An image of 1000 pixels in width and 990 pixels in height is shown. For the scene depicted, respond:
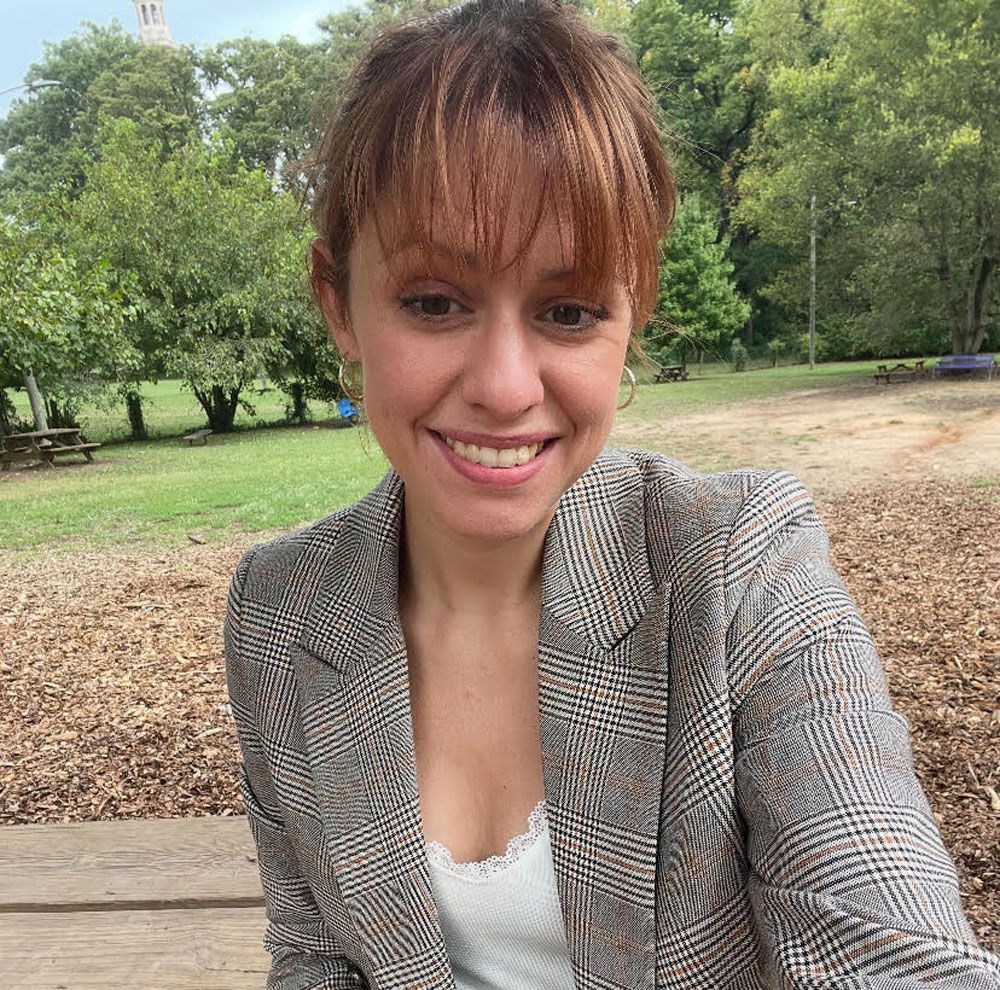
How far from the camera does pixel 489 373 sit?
3.44 feet

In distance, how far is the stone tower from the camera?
203 ft

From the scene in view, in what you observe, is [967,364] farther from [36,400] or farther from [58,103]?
[58,103]

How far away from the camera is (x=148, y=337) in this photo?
659 inches

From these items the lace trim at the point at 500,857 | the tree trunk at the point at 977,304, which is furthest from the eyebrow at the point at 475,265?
the tree trunk at the point at 977,304

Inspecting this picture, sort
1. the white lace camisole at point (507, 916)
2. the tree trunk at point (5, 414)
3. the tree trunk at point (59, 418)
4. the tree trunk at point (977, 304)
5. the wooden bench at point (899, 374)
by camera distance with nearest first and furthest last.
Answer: the white lace camisole at point (507, 916) → the tree trunk at point (5, 414) → the tree trunk at point (59, 418) → the wooden bench at point (899, 374) → the tree trunk at point (977, 304)

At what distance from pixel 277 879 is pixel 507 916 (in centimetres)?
41

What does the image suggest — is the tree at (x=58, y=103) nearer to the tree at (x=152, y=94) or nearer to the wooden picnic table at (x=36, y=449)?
the tree at (x=152, y=94)

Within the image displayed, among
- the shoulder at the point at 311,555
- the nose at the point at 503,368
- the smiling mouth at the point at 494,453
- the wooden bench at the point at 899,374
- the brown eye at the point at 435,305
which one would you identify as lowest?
the wooden bench at the point at 899,374

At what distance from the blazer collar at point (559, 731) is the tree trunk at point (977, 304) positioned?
21.1 m

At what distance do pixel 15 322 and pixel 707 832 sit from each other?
1180 cm

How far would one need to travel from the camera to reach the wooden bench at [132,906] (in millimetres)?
1739

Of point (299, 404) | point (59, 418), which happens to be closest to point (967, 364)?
point (299, 404)

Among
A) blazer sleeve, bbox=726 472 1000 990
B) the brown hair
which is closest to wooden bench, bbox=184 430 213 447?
the brown hair

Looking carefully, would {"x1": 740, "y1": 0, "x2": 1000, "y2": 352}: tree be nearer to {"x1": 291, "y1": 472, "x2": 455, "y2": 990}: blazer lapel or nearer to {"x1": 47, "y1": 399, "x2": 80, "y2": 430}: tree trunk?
{"x1": 47, "y1": 399, "x2": 80, "y2": 430}: tree trunk
